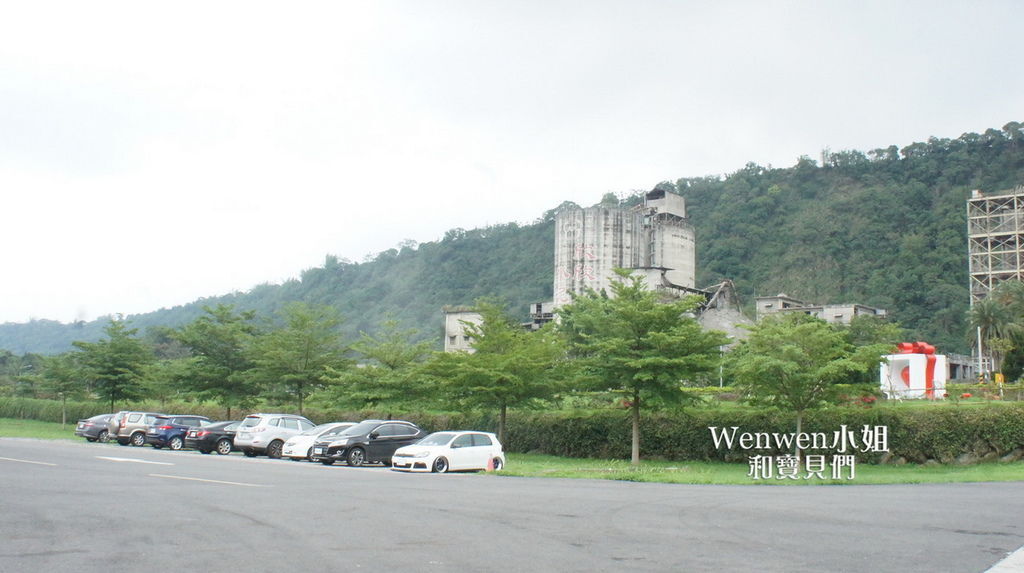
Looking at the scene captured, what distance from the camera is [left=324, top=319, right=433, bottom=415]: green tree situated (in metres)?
37.9

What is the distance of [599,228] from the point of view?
9544 centimetres

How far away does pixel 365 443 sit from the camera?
27984 millimetres

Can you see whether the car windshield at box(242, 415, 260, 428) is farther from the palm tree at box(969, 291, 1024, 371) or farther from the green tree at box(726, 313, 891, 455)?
the palm tree at box(969, 291, 1024, 371)

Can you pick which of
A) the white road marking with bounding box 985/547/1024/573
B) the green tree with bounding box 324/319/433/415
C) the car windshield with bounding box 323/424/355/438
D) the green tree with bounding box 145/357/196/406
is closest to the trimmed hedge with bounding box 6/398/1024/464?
the green tree with bounding box 324/319/433/415

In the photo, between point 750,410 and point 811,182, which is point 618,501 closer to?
point 750,410

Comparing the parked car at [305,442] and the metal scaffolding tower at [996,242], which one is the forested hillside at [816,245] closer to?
the metal scaffolding tower at [996,242]

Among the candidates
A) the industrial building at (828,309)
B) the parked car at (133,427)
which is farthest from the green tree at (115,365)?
the industrial building at (828,309)

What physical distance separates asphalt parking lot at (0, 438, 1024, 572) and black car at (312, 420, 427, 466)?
29.7 ft

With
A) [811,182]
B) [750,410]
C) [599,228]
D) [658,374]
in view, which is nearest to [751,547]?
[658,374]

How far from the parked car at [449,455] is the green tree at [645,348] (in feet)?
22.0

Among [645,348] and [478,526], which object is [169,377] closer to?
[645,348]

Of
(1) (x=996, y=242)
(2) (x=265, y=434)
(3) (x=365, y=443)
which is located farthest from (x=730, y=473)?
(1) (x=996, y=242)

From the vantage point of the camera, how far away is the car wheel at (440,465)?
24497 mm

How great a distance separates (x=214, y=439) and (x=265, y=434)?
3286mm
